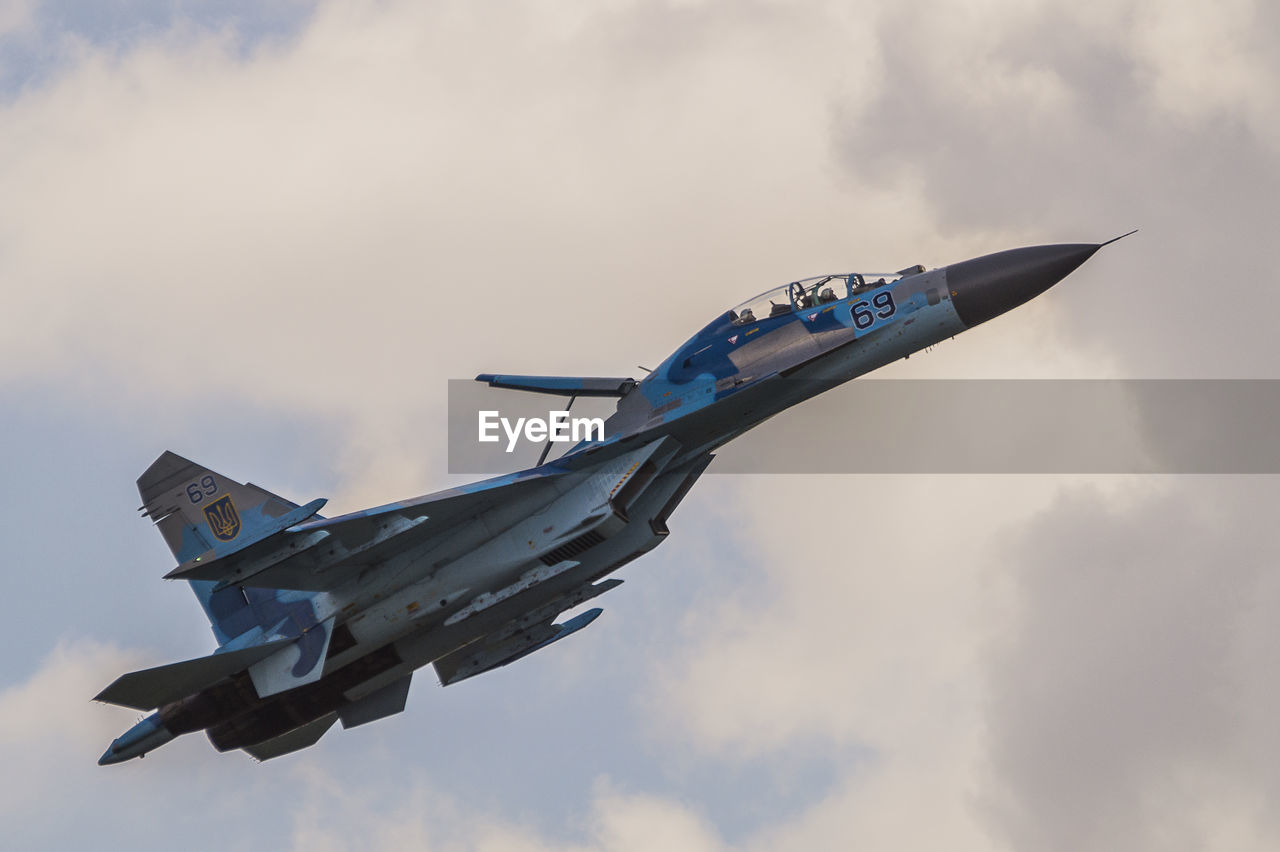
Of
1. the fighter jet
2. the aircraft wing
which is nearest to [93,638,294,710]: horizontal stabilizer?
the fighter jet

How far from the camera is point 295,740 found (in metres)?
34.0

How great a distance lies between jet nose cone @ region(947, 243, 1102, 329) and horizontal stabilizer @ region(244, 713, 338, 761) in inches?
560

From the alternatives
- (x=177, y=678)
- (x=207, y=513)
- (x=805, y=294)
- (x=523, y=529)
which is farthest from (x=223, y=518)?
(x=805, y=294)

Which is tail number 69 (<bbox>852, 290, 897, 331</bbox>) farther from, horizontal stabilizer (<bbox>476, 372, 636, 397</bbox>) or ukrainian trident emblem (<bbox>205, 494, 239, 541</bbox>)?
ukrainian trident emblem (<bbox>205, 494, 239, 541</bbox>)

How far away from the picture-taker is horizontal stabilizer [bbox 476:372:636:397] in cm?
3127

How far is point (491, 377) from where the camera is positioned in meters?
32.8

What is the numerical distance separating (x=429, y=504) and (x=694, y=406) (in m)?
4.87

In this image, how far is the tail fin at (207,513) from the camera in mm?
33594

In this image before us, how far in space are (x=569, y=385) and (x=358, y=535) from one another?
Answer: 464cm

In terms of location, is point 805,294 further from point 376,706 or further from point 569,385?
point 376,706

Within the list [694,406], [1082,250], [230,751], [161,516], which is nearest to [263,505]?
[161,516]

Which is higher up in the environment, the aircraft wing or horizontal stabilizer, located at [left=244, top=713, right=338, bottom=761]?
the aircraft wing

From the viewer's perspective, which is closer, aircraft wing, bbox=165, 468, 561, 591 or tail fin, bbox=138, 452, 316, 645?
aircraft wing, bbox=165, 468, 561, 591

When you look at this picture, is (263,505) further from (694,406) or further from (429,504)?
(694,406)
